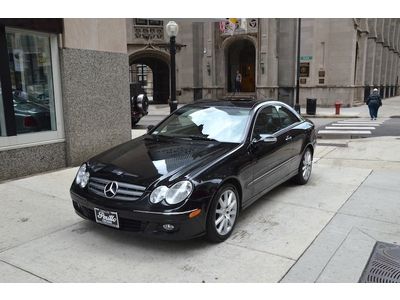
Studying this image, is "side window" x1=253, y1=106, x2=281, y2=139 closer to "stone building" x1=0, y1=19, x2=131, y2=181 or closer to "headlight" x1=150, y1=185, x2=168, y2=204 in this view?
"headlight" x1=150, y1=185, x2=168, y2=204

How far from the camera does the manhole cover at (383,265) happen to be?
354 cm

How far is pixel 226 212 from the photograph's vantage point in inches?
169

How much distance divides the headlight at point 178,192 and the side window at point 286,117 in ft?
8.53

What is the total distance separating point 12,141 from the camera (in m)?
6.75

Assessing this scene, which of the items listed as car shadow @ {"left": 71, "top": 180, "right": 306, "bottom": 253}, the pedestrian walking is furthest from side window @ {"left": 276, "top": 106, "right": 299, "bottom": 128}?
the pedestrian walking

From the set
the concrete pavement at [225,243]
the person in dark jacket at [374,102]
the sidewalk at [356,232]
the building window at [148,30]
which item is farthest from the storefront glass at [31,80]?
the building window at [148,30]

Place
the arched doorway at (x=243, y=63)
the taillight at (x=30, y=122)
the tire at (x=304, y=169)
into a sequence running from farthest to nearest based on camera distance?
the arched doorway at (x=243, y=63), the taillight at (x=30, y=122), the tire at (x=304, y=169)

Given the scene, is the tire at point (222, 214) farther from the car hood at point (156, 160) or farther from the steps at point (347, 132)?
the steps at point (347, 132)

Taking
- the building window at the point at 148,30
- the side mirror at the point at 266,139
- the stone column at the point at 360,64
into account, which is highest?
the building window at the point at 148,30

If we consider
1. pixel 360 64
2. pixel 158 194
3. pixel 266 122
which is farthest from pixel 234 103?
pixel 360 64

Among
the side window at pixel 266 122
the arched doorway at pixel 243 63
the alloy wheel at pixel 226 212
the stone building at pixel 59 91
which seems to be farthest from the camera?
the arched doorway at pixel 243 63

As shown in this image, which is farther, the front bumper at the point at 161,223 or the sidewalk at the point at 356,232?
the front bumper at the point at 161,223

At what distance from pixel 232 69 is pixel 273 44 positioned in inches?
198

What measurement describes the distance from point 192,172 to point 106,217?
975 mm
